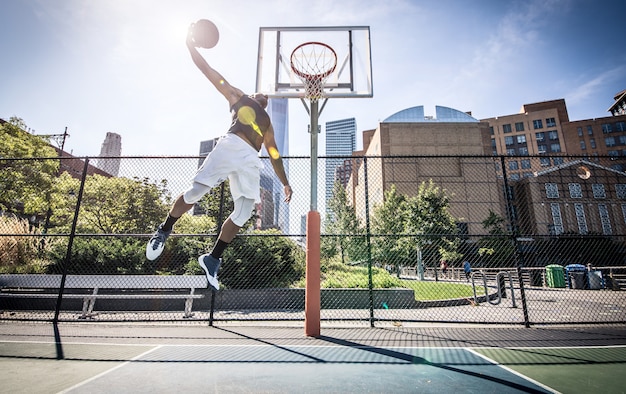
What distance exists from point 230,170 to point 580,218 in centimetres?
4424

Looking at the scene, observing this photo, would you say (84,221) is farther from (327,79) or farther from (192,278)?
(327,79)

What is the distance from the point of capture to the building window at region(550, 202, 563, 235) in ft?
113

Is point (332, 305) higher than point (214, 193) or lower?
lower

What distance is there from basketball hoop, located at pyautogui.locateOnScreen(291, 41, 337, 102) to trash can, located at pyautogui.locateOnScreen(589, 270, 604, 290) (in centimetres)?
1728

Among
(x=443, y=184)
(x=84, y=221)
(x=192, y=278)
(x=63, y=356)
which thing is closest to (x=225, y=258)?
(x=192, y=278)

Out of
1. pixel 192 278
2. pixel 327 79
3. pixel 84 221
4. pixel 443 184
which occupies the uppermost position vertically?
pixel 443 184

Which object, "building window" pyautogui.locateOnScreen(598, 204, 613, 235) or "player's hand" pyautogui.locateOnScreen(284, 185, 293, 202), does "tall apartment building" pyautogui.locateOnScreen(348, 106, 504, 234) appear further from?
"player's hand" pyautogui.locateOnScreen(284, 185, 293, 202)

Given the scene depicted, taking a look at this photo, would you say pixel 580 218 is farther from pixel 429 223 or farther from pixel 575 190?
pixel 429 223

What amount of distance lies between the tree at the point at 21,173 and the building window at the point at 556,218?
46.8 meters

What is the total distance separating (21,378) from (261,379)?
234 cm

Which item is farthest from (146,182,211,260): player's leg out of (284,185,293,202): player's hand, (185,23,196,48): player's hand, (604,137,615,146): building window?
(604,137,615,146): building window

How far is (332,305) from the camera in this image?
8891mm

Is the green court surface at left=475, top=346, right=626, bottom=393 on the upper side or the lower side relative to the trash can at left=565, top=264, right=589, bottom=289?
lower

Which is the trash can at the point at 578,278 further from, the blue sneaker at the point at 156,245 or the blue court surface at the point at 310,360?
the blue sneaker at the point at 156,245
